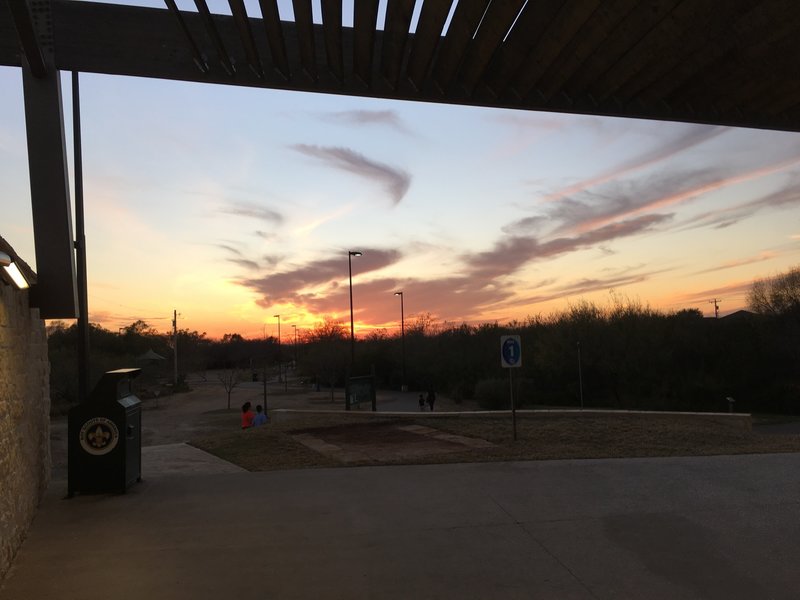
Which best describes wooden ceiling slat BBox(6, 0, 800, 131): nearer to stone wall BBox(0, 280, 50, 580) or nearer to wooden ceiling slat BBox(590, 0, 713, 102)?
wooden ceiling slat BBox(590, 0, 713, 102)

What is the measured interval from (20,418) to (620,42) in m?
6.55

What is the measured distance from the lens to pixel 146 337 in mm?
→ 83562

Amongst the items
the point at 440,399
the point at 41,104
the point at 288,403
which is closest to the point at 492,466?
the point at 41,104

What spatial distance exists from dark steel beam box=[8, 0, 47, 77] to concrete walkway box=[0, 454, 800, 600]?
15.7 feet

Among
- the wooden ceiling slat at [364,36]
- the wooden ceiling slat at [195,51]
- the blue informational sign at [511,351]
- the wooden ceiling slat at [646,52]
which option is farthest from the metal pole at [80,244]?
the wooden ceiling slat at [646,52]

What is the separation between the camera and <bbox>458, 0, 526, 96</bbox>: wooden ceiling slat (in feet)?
14.1

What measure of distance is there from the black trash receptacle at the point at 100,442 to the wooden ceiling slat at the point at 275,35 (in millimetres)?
4409

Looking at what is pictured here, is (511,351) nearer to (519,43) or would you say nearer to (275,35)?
(519,43)

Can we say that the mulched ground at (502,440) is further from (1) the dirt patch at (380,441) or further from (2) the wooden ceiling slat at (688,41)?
(2) the wooden ceiling slat at (688,41)

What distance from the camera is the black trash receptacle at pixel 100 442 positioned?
734 cm

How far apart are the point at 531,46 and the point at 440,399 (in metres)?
51.0

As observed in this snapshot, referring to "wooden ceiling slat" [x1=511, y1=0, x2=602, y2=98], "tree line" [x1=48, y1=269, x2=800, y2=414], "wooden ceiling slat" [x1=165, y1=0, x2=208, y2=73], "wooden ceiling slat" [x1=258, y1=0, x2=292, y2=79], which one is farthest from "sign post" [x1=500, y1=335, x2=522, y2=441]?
"tree line" [x1=48, y1=269, x2=800, y2=414]

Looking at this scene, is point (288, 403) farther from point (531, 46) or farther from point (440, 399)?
point (531, 46)

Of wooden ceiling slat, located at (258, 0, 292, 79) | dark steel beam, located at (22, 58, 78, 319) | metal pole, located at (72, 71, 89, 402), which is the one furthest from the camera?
metal pole, located at (72, 71, 89, 402)
